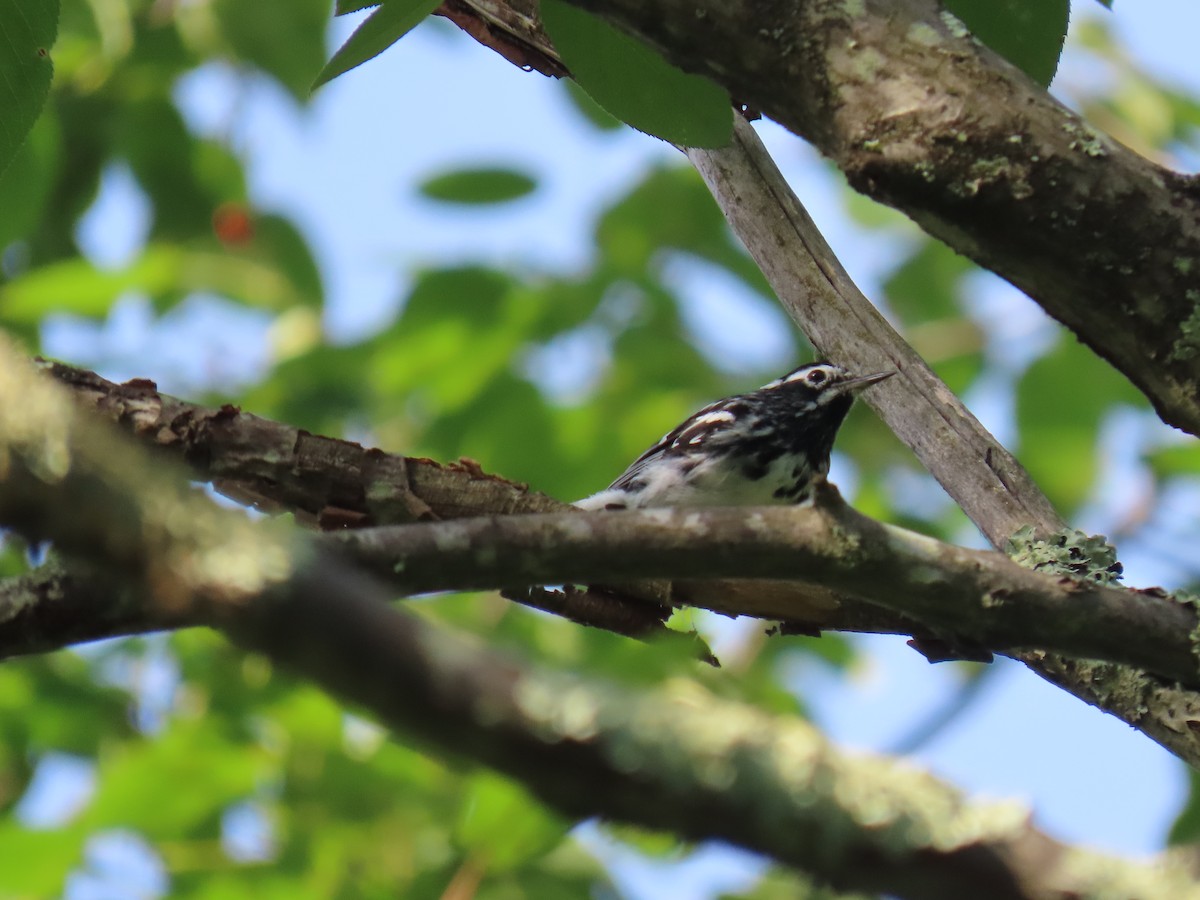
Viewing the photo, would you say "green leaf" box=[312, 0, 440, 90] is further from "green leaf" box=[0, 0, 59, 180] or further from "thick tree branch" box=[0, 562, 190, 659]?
"thick tree branch" box=[0, 562, 190, 659]

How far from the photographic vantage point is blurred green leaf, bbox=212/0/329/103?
6.52m

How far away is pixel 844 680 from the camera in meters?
7.42

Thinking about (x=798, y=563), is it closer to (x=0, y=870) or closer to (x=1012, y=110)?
(x=1012, y=110)

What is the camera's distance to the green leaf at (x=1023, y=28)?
251 cm

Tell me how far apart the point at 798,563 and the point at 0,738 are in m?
5.97

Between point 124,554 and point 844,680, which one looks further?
point 844,680

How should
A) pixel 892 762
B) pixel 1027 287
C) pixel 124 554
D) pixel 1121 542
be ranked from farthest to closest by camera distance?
1. pixel 1121 542
2. pixel 1027 287
3. pixel 892 762
4. pixel 124 554

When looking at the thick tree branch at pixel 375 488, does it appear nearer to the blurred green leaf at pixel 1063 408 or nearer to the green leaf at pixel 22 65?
the green leaf at pixel 22 65

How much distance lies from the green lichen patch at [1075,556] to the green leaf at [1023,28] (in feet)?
3.49


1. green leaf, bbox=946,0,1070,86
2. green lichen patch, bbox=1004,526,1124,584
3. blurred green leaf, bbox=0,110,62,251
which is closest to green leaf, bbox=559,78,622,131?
blurred green leaf, bbox=0,110,62,251

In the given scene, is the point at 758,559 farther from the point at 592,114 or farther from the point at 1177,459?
the point at 592,114

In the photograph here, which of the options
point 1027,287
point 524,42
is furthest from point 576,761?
point 524,42

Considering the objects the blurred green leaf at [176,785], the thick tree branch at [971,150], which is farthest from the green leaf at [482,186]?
the thick tree branch at [971,150]

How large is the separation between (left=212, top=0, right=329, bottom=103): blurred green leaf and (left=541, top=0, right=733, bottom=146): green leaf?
4179 millimetres
